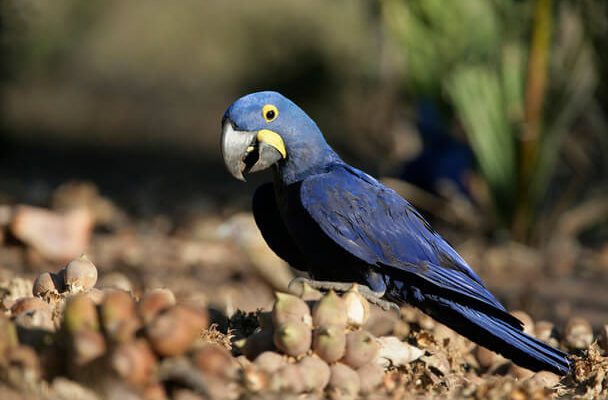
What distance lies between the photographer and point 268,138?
10.1 ft

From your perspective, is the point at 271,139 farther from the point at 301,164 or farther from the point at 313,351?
the point at 313,351

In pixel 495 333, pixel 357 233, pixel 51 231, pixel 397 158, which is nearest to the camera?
pixel 495 333

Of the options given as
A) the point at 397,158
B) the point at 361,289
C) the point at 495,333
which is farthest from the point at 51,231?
the point at 397,158

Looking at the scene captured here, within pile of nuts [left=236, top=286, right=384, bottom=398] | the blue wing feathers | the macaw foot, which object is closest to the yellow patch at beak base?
the blue wing feathers

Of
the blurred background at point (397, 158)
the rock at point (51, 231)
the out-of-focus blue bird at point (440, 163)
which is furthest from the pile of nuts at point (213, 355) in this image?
the out-of-focus blue bird at point (440, 163)

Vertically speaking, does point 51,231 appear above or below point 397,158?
below

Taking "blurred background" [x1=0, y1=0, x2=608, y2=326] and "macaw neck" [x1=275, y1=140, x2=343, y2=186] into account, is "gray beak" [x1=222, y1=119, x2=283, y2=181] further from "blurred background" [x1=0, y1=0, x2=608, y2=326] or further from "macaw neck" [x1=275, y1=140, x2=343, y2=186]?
"blurred background" [x1=0, y1=0, x2=608, y2=326]

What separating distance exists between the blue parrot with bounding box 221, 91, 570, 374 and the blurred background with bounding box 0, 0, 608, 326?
0.92m

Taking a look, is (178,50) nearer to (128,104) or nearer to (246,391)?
(128,104)

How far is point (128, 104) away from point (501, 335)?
10687mm

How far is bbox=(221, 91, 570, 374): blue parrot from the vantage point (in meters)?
2.88

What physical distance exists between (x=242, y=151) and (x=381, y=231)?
0.53 m

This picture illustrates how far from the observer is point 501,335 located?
2818mm

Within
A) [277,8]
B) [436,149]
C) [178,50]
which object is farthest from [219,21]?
[436,149]
